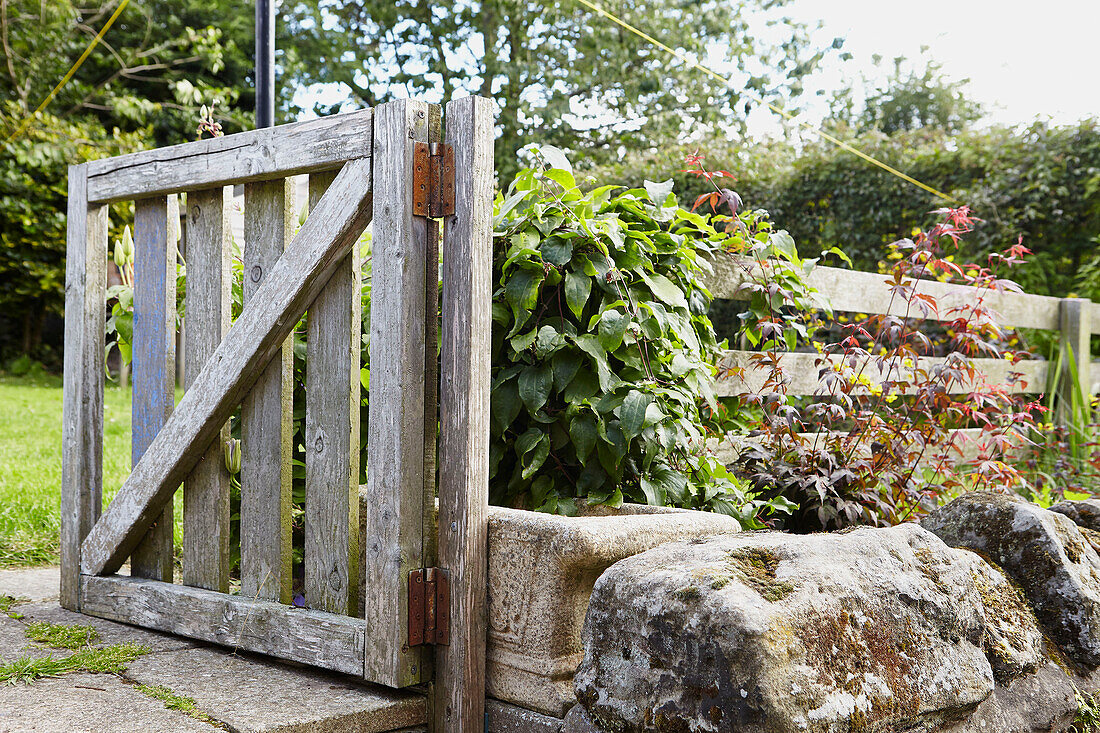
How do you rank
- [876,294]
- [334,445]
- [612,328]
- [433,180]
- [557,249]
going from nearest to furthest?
[433,180] → [334,445] → [612,328] → [557,249] → [876,294]

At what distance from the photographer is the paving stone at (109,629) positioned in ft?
7.54

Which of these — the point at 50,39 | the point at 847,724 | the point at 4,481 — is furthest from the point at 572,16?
the point at 847,724

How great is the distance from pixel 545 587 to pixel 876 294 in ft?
8.37

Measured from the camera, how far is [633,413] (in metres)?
2.19

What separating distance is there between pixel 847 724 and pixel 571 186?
1616mm

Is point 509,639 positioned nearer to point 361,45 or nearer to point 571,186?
point 571,186

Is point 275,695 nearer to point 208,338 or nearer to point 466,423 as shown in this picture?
point 466,423

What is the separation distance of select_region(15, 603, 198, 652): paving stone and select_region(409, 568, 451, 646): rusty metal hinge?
74 centimetres

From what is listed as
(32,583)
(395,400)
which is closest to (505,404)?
(395,400)

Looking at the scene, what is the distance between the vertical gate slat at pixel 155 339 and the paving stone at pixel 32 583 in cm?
50

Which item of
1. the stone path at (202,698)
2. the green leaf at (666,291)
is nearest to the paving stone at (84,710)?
the stone path at (202,698)

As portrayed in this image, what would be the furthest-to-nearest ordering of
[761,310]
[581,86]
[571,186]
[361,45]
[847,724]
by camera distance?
[361,45] → [581,86] → [761,310] → [571,186] → [847,724]

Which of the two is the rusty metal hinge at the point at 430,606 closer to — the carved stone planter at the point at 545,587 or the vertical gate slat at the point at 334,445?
the carved stone planter at the point at 545,587

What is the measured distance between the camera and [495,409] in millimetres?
2336
